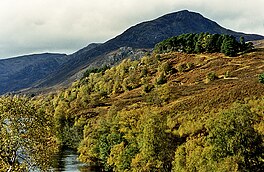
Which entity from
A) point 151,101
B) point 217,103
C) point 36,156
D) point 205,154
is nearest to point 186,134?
point 205,154

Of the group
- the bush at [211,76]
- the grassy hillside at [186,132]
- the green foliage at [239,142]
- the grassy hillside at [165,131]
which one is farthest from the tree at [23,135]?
the bush at [211,76]

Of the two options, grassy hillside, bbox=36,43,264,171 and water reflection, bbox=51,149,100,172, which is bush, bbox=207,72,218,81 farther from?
water reflection, bbox=51,149,100,172

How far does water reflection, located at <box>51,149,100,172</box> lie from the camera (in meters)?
110

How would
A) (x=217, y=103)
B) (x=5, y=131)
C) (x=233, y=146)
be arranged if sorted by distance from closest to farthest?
(x=5, y=131) → (x=233, y=146) → (x=217, y=103)

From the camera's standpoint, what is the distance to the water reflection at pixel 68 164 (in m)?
110

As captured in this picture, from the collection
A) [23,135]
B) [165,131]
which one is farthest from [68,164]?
[23,135]

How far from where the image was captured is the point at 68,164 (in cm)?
12038

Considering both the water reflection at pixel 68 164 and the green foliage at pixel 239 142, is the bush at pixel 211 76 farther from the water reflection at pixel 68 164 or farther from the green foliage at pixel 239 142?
the green foliage at pixel 239 142

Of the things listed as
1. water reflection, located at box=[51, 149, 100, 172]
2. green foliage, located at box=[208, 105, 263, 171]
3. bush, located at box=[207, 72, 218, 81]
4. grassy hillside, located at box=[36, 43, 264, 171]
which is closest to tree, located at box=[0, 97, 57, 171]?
grassy hillside, located at box=[36, 43, 264, 171]

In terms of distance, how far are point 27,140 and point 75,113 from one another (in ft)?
546

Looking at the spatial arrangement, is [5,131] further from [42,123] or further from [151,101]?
[151,101]

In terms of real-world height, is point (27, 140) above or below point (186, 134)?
above

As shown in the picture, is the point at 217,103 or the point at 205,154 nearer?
the point at 205,154

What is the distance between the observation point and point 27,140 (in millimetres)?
33688
